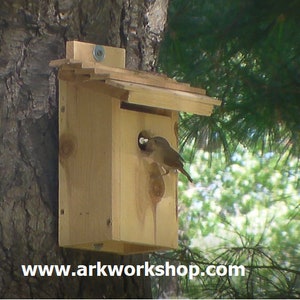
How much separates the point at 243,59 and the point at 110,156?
54.4 inches

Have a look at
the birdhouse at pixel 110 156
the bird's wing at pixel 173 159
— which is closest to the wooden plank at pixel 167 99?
the birdhouse at pixel 110 156

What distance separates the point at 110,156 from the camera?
2.68 m

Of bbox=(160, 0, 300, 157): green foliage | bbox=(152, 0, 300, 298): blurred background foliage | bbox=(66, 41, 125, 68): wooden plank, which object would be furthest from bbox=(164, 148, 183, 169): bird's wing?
bbox=(160, 0, 300, 157): green foliage

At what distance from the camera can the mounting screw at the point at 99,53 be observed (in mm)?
2811

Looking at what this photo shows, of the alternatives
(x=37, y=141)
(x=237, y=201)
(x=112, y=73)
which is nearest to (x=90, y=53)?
(x=112, y=73)

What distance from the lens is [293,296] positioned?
3.57 meters

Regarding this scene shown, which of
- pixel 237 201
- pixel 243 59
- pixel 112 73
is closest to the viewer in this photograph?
pixel 112 73

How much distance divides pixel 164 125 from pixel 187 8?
1186mm

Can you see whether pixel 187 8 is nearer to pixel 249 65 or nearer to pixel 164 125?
pixel 249 65

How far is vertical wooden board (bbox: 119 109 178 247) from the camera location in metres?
2.70

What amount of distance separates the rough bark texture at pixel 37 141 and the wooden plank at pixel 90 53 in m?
0.08

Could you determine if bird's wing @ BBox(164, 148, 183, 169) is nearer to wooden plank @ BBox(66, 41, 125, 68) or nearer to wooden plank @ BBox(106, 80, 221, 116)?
wooden plank @ BBox(106, 80, 221, 116)

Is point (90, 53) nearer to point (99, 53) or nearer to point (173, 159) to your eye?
point (99, 53)

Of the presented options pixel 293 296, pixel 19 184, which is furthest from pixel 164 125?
pixel 293 296
